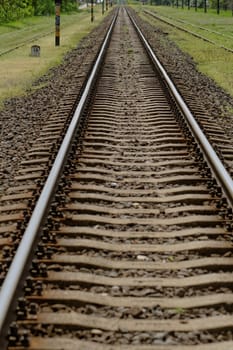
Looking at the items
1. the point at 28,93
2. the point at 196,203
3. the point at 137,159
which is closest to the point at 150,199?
the point at 196,203

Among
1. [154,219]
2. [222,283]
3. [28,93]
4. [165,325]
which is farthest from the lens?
[28,93]

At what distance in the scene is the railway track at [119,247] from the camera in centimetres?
359

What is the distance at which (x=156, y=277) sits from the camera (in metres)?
4.27

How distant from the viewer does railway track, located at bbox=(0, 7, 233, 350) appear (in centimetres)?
359

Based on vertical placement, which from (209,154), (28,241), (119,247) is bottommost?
(119,247)

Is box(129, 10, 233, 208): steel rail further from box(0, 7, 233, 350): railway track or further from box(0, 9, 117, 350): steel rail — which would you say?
box(0, 9, 117, 350): steel rail

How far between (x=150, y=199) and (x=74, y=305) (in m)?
2.21

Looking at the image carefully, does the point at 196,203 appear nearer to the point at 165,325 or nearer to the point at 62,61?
the point at 165,325

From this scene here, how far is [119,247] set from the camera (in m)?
4.79

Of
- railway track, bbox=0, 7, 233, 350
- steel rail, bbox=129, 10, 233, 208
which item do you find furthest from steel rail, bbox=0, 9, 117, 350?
steel rail, bbox=129, 10, 233, 208

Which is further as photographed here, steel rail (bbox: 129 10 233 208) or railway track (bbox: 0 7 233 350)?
steel rail (bbox: 129 10 233 208)

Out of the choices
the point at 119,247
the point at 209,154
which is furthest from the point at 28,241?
the point at 209,154

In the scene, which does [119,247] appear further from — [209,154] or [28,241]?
[209,154]

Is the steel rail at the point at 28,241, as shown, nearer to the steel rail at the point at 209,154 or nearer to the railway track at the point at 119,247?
the railway track at the point at 119,247
